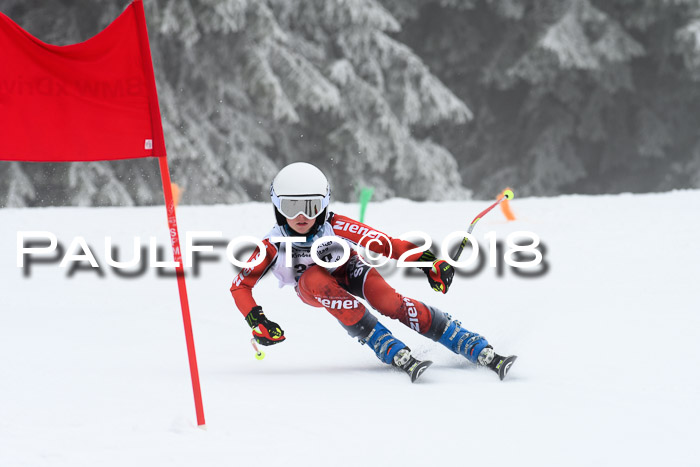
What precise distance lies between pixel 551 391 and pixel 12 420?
85.8 inches

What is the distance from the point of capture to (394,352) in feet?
14.6

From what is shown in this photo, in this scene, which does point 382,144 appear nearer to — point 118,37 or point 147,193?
point 147,193

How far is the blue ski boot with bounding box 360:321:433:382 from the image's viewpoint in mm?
4277

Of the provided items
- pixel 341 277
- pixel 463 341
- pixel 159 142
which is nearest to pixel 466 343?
pixel 463 341

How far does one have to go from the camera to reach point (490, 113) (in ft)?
70.6

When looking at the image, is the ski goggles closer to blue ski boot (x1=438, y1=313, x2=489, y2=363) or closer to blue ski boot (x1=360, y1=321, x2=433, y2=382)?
blue ski boot (x1=360, y1=321, x2=433, y2=382)

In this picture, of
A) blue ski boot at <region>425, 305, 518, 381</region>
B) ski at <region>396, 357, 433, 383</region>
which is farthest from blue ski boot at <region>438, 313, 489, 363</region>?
ski at <region>396, 357, 433, 383</region>

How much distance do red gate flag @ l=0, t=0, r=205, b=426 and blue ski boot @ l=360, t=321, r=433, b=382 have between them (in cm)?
116

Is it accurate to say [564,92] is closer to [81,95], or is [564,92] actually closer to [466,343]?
[466,343]

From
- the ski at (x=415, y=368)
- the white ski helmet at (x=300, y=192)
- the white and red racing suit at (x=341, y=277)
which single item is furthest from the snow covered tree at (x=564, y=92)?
the ski at (x=415, y=368)

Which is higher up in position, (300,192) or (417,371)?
(300,192)

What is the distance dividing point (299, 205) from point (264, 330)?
608mm

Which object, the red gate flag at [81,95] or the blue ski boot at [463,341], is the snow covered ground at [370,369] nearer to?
the blue ski boot at [463,341]

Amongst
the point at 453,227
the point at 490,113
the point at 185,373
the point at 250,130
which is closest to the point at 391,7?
the point at 490,113
